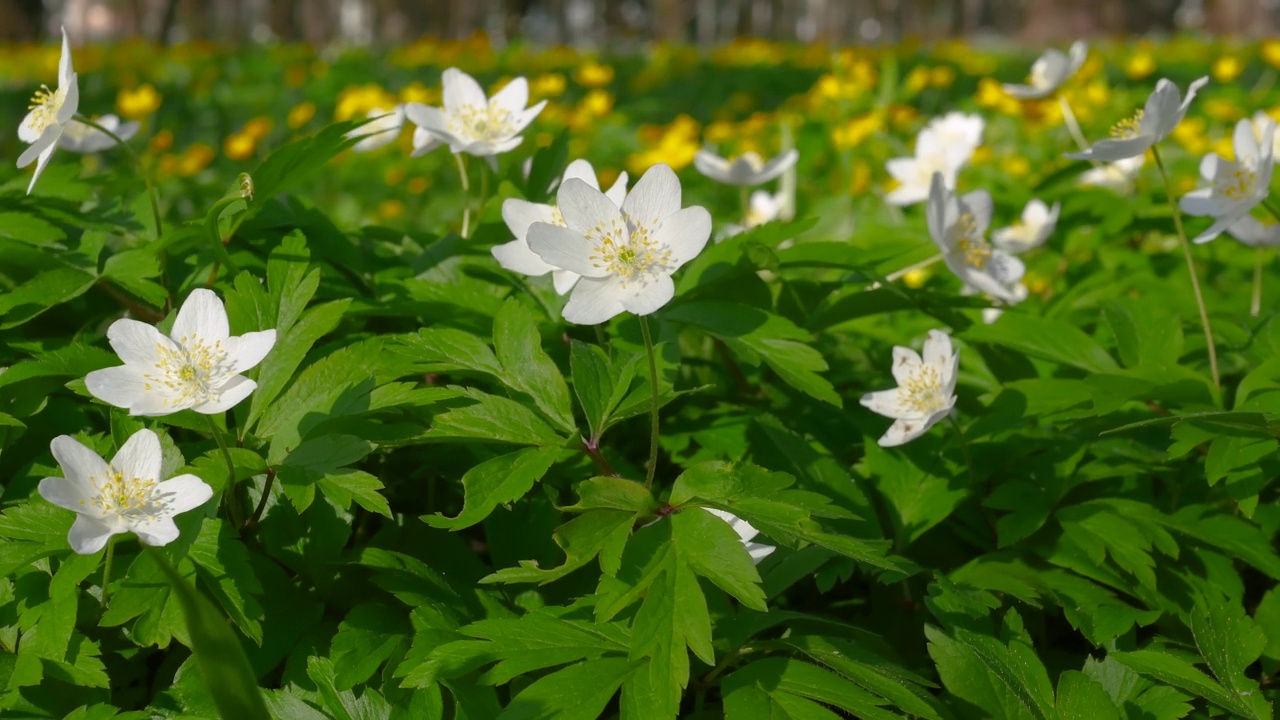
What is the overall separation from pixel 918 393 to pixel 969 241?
58 centimetres

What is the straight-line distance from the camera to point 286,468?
4.40 feet

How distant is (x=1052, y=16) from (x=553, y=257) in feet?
68.3

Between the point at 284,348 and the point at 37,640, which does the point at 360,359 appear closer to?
the point at 284,348

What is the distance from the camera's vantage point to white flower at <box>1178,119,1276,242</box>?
5.95ft

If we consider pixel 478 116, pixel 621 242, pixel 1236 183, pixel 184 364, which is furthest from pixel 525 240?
pixel 1236 183

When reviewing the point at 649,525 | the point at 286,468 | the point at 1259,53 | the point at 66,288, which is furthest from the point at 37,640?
the point at 1259,53

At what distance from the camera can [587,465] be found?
158 centimetres

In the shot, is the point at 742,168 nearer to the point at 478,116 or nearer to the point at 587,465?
the point at 478,116

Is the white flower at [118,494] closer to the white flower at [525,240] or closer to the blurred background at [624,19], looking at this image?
the white flower at [525,240]

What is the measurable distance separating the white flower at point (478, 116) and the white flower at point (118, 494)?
873 mm

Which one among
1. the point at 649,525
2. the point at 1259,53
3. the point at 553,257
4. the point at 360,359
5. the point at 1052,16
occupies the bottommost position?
the point at 1052,16

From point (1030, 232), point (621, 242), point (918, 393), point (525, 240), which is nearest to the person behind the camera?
point (621, 242)

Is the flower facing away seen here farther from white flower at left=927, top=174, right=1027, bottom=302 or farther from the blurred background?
the blurred background

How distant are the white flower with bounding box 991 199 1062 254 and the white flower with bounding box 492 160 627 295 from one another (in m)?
1.23
